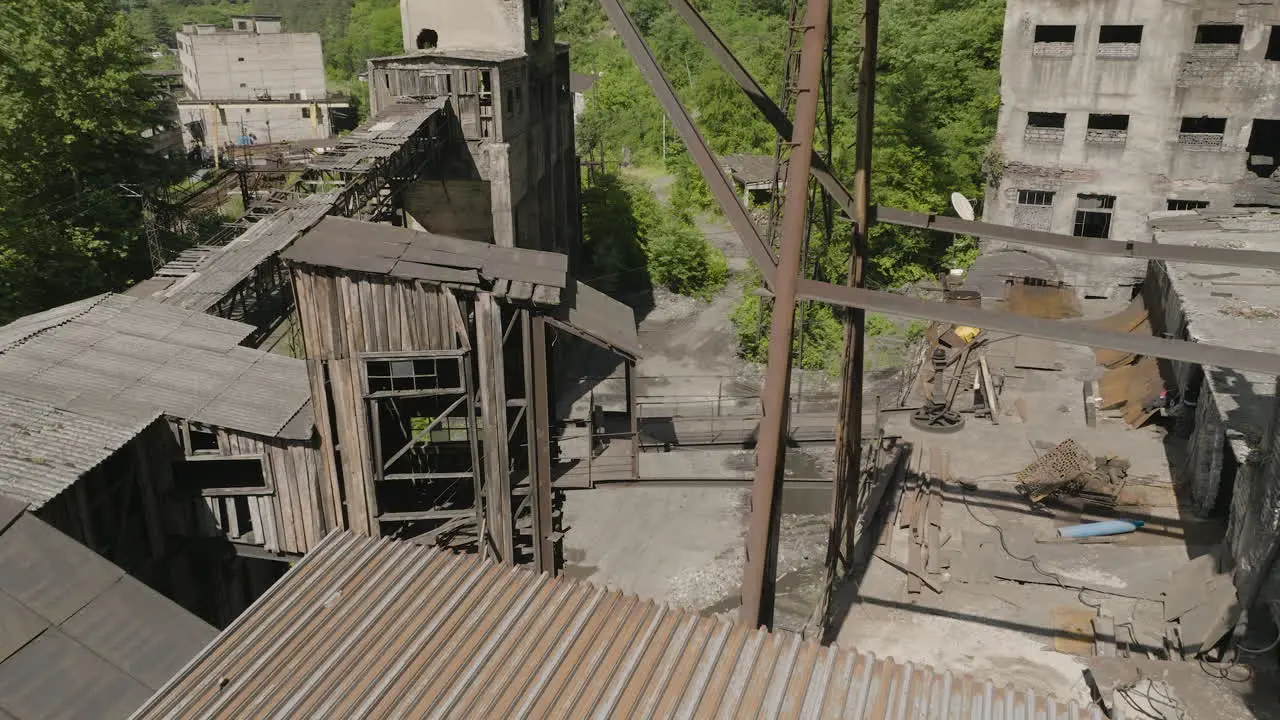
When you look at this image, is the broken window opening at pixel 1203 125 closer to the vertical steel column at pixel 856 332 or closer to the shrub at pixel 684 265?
the shrub at pixel 684 265

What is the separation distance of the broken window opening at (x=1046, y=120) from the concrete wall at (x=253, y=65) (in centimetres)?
4873

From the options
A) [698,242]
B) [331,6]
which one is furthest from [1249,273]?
[331,6]

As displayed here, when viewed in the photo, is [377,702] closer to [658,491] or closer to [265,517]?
[265,517]

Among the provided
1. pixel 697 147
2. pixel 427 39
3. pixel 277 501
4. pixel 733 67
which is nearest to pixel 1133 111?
pixel 427 39

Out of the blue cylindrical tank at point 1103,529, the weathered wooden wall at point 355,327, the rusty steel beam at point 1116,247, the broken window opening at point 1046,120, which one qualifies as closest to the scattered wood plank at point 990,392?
the blue cylindrical tank at point 1103,529

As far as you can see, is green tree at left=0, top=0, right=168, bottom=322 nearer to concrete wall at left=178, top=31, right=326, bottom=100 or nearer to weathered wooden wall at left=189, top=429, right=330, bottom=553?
weathered wooden wall at left=189, top=429, right=330, bottom=553

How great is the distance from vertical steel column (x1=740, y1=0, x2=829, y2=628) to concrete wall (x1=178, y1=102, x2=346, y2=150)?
2240 inches

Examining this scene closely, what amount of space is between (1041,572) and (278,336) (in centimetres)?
1738

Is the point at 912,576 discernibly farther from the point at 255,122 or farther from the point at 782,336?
the point at 255,122

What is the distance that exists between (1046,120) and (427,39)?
21111 mm

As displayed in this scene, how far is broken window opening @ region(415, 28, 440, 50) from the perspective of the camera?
76.7 ft

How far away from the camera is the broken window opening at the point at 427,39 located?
23.4m

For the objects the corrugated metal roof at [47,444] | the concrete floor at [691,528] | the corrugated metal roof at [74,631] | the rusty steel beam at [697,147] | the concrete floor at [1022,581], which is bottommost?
the concrete floor at [691,528]

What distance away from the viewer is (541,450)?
12945 mm
